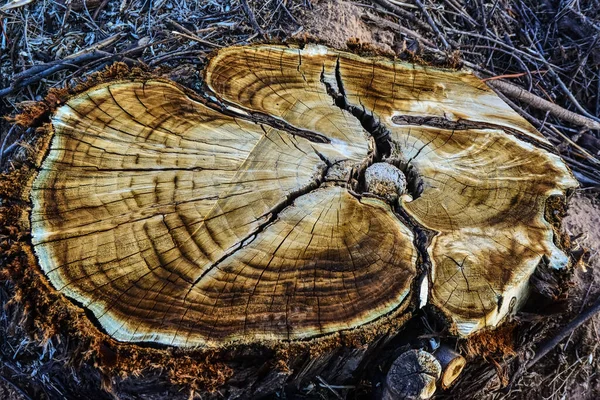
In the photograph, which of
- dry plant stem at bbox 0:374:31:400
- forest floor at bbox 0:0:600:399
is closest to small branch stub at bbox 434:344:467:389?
forest floor at bbox 0:0:600:399

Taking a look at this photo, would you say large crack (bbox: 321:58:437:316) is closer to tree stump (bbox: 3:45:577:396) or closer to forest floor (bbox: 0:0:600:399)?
tree stump (bbox: 3:45:577:396)

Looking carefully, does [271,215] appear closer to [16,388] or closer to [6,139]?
[16,388]

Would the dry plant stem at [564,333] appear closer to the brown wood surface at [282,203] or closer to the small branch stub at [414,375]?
the brown wood surface at [282,203]

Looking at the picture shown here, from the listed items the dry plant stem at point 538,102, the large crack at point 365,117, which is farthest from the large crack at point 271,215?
the dry plant stem at point 538,102

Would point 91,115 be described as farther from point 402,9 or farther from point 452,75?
point 402,9

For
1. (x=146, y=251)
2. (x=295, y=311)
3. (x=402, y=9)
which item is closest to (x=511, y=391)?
(x=295, y=311)

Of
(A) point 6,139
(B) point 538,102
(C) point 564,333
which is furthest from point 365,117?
(A) point 6,139

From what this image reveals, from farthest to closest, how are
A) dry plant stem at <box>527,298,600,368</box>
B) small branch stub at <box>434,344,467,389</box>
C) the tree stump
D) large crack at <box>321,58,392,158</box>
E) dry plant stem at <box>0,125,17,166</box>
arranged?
dry plant stem at <box>0,125,17,166</box>
dry plant stem at <box>527,298,600,368</box>
large crack at <box>321,58,392,158</box>
small branch stub at <box>434,344,467,389</box>
the tree stump
